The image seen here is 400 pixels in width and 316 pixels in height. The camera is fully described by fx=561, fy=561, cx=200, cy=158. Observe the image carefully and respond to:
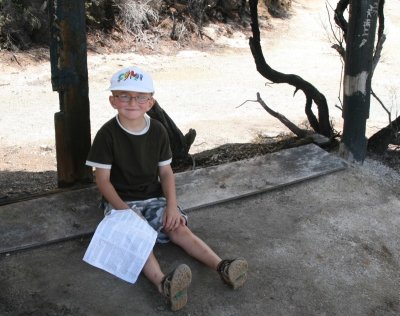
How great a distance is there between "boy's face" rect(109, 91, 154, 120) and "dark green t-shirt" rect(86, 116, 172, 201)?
106 mm

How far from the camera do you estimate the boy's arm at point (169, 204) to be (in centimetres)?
270

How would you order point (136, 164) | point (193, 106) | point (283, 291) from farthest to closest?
point (193, 106), point (136, 164), point (283, 291)

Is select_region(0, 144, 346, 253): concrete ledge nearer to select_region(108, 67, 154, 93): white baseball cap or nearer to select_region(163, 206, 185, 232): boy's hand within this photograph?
select_region(163, 206, 185, 232): boy's hand

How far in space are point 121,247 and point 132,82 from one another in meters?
0.75

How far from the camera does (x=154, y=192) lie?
113 inches

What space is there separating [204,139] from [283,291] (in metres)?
4.43

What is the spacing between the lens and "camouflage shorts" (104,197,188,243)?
9.06 feet

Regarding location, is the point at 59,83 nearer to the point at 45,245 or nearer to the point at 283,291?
the point at 45,245

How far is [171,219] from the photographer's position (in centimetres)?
270

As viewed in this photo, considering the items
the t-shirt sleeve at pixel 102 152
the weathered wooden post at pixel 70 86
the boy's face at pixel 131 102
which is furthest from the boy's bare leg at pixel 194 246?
the weathered wooden post at pixel 70 86

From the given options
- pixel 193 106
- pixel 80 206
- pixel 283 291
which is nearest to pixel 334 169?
pixel 283 291

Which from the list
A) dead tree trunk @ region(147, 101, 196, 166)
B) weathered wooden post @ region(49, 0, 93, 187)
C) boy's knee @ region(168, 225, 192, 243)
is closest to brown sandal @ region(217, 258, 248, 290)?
boy's knee @ region(168, 225, 192, 243)

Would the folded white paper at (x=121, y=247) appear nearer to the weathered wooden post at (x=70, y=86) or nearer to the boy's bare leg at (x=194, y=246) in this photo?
the boy's bare leg at (x=194, y=246)

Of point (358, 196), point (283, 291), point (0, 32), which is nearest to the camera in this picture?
point (283, 291)
